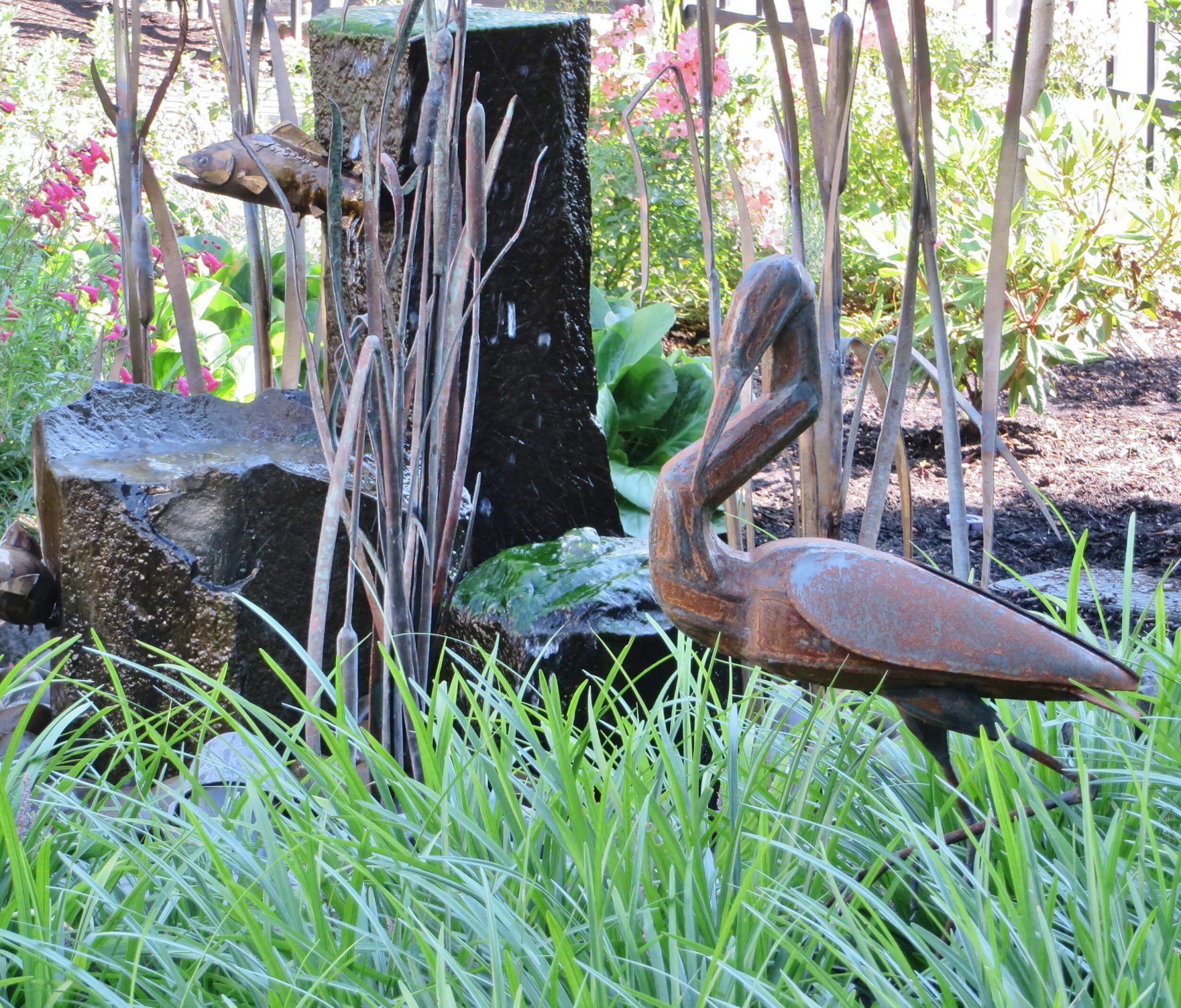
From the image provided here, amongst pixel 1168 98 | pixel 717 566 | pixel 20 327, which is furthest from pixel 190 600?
pixel 1168 98

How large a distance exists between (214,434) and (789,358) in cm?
167

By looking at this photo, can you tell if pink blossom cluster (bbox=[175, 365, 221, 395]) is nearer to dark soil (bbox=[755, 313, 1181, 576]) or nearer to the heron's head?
the heron's head

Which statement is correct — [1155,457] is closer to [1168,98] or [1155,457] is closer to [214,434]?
[214,434]

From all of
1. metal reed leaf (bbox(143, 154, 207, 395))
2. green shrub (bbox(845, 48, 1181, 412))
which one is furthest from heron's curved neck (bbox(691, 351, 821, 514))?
green shrub (bbox(845, 48, 1181, 412))

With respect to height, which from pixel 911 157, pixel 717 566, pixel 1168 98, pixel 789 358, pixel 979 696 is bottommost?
pixel 979 696

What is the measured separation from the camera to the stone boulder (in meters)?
2.13

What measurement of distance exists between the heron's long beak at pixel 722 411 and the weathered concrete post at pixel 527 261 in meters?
1.45

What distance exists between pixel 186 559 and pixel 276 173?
72cm

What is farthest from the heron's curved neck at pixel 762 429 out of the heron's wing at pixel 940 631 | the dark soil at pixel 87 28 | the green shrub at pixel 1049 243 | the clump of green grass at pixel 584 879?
the dark soil at pixel 87 28

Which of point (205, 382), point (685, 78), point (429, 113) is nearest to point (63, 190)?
point (205, 382)

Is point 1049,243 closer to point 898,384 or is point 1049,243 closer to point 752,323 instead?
point 898,384

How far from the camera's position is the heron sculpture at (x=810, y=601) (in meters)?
1.07

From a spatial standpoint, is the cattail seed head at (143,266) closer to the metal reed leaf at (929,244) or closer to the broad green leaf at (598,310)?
the metal reed leaf at (929,244)

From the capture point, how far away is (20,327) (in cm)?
400
